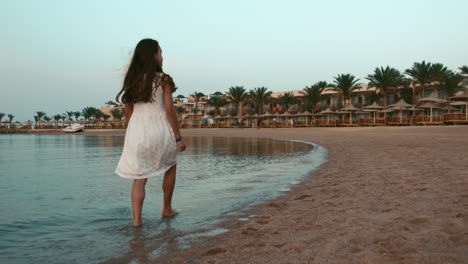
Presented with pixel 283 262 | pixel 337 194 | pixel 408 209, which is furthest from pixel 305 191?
pixel 283 262

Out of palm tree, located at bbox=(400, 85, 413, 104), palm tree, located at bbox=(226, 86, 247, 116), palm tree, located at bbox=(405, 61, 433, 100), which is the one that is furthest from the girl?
palm tree, located at bbox=(226, 86, 247, 116)

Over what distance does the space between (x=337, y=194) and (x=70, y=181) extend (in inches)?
191

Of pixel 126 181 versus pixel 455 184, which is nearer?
Result: pixel 455 184

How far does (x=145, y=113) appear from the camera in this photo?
10.9 feet

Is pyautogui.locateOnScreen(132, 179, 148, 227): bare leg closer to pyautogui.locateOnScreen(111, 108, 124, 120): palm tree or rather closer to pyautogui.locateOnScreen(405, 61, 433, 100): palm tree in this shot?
pyautogui.locateOnScreen(405, 61, 433, 100): palm tree

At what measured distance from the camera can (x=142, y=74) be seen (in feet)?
10.9

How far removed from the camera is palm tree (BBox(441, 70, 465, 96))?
4150cm

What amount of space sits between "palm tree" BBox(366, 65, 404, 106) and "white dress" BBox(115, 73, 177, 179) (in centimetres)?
4582

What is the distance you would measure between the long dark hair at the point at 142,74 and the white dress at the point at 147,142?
0.08 metres

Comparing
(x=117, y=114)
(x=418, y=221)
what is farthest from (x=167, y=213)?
(x=117, y=114)

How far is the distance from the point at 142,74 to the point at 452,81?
4609cm

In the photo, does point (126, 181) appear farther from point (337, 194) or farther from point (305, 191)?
point (337, 194)

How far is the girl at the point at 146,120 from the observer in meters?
3.25

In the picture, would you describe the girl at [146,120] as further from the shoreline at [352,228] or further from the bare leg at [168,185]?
the shoreline at [352,228]
